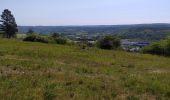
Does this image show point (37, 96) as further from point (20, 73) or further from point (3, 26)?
point (3, 26)

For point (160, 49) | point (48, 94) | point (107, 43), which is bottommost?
point (160, 49)

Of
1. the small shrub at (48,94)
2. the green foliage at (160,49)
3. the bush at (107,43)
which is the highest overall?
the small shrub at (48,94)

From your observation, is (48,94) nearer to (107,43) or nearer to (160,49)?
(107,43)

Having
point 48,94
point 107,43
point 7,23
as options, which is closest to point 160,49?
point 107,43

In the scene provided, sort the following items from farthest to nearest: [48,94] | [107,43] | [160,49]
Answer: [160,49] < [107,43] < [48,94]

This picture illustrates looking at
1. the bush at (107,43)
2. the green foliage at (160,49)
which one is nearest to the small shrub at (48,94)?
the bush at (107,43)

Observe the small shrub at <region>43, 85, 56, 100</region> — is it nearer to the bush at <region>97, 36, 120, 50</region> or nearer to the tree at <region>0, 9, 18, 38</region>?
the bush at <region>97, 36, 120, 50</region>

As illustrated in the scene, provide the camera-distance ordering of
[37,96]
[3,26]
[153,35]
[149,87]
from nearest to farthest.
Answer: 1. [37,96]
2. [149,87]
3. [3,26]
4. [153,35]

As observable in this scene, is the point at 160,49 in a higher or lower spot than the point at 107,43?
lower

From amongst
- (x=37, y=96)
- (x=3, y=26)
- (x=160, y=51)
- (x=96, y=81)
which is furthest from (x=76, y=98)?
(x=3, y=26)

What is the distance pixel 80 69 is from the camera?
53.7ft

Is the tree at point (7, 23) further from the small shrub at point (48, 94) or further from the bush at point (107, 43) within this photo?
the small shrub at point (48, 94)

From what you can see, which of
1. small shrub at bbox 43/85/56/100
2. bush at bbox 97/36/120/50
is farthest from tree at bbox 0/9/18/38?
small shrub at bbox 43/85/56/100

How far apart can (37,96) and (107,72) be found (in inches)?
286
